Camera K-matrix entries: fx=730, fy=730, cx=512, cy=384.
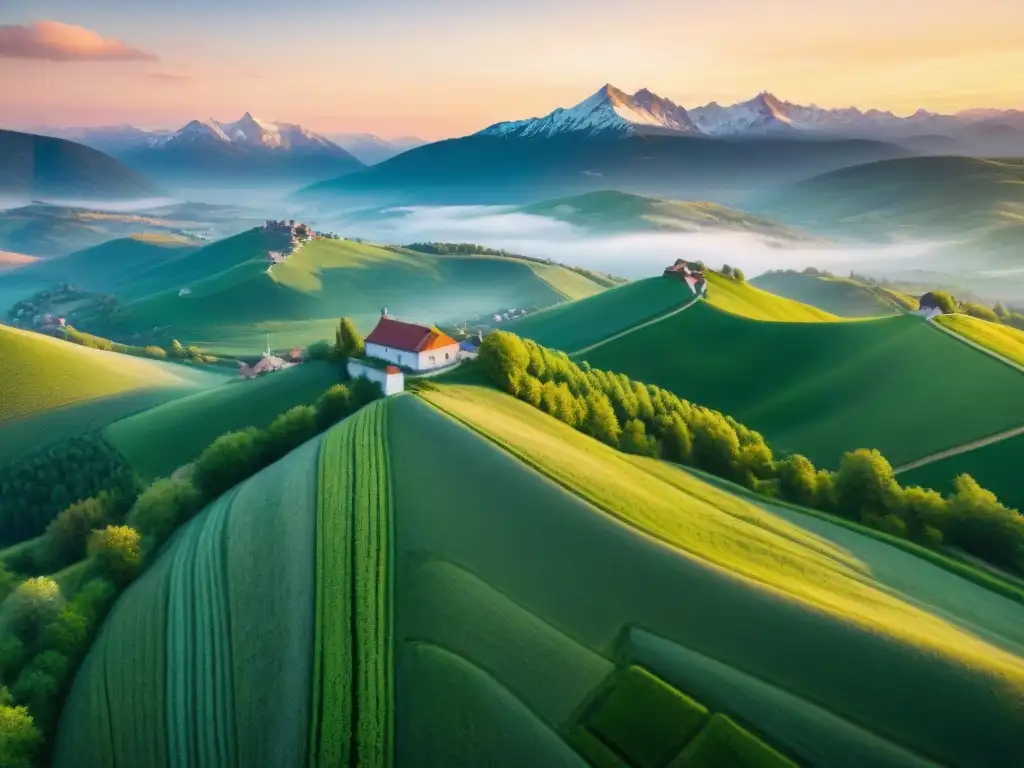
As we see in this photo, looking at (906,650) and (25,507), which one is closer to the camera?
(906,650)

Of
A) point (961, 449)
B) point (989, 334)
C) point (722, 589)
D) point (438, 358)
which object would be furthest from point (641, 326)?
point (722, 589)

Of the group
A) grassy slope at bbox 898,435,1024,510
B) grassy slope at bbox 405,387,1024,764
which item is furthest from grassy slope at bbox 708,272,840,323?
grassy slope at bbox 405,387,1024,764

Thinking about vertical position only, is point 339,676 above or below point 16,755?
above

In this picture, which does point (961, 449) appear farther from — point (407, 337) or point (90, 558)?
point (90, 558)

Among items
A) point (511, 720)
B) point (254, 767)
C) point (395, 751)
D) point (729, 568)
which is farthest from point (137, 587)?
point (729, 568)

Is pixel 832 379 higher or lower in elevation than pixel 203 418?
higher

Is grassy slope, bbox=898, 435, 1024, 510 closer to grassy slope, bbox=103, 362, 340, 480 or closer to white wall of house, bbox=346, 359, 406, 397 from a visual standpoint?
white wall of house, bbox=346, 359, 406, 397

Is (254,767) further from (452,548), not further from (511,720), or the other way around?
(452,548)
